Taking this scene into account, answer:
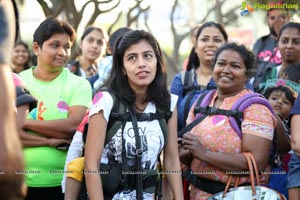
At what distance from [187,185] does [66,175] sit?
1.16 meters

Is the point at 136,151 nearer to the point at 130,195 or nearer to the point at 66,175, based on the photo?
the point at 130,195

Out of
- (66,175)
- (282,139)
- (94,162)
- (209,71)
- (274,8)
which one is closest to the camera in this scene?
(94,162)

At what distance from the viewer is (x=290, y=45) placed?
645 centimetres

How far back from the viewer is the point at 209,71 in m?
5.82

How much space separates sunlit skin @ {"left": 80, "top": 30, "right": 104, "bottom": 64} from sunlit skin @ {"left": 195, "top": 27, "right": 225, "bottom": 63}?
5.17 ft

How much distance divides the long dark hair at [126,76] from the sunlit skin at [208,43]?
1384 millimetres

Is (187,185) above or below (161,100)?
below

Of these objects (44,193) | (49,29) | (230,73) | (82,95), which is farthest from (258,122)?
(49,29)

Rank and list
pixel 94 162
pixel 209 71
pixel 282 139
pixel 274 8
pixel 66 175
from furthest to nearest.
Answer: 1. pixel 274 8
2. pixel 209 71
3. pixel 282 139
4. pixel 66 175
5. pixel 94 162

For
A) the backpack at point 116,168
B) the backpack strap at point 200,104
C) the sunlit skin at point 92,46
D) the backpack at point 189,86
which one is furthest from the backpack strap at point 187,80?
the sunlit skin at point 92,46

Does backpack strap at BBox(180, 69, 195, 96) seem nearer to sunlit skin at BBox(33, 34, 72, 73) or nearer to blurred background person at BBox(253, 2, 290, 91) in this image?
sunlit skin at BBox(33, 34, 72, 73)

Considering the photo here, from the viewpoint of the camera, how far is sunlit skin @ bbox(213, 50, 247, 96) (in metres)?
4.89

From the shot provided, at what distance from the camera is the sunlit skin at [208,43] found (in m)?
5.88

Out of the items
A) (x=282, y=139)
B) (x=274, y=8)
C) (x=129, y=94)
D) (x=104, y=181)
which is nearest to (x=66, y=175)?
(x=104, y=181)
